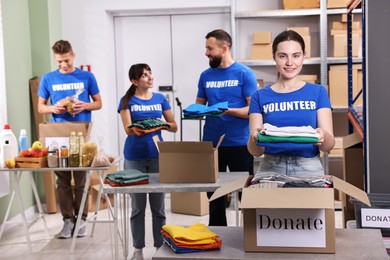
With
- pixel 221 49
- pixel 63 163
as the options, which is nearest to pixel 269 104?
pixel 221 49

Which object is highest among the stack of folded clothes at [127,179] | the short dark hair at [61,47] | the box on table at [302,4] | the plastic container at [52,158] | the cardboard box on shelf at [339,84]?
the box on table at [302,4]

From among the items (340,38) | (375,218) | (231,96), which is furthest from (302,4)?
(375,218)

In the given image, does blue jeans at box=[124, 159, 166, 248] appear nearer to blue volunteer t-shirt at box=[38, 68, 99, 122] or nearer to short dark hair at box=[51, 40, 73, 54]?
blue volunteer t-shirt at box=[38, 68, 99, 122]

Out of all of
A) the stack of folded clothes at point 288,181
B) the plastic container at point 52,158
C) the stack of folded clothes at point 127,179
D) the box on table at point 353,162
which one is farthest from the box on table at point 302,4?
the stack of folded clothes at point 288,181

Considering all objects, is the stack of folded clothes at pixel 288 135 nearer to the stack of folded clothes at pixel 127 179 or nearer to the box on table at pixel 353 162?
the stack of folded clothes at pixel 127 179

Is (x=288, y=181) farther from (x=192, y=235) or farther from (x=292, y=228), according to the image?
(x=192, y=235)

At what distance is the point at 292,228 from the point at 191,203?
12.6 ft

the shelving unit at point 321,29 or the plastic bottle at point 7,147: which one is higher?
the shelving unit at point 321,29

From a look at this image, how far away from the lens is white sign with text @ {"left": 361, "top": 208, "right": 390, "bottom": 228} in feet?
7.39

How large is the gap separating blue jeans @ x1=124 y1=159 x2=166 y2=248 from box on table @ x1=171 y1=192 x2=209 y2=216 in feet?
5.17

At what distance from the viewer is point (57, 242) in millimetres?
4891

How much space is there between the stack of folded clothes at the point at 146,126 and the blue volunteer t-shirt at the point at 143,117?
4.6 inches

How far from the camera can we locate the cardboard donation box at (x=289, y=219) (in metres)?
1.91

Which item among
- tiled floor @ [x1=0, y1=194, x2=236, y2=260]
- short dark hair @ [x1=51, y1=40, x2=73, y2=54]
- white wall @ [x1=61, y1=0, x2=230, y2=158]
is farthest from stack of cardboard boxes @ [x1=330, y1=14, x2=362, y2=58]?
short dark hair @ [x1=51, y1=40, x2=73, y2=54]
